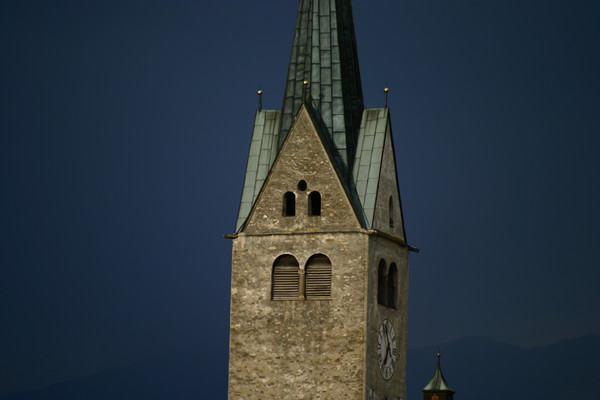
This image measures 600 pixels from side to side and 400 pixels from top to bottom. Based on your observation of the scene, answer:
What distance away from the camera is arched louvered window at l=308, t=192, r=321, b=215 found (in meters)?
74.1

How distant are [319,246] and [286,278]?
170 centimetres

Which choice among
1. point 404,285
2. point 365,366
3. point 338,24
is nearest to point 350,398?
point 365,366

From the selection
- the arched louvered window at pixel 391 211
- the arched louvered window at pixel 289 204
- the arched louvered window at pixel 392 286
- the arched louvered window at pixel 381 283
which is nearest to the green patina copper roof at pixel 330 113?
the arched louvered window at pixel 289 204

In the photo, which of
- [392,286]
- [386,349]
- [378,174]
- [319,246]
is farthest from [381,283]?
[378,174]

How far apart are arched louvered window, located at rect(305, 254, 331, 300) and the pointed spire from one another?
144 inches

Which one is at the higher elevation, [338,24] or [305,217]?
[338,24]

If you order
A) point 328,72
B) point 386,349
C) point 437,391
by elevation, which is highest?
point 328,72

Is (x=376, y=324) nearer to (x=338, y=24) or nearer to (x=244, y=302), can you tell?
(x=244, y=302)

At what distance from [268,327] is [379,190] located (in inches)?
248

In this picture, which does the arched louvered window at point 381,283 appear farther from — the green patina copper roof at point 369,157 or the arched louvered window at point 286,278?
the arched louvered window at point 286,278

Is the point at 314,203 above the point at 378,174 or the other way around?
the other way around

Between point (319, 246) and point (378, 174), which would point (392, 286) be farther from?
point (378, 174)

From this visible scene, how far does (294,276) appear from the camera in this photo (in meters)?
74.0

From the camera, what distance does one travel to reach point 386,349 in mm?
74750
